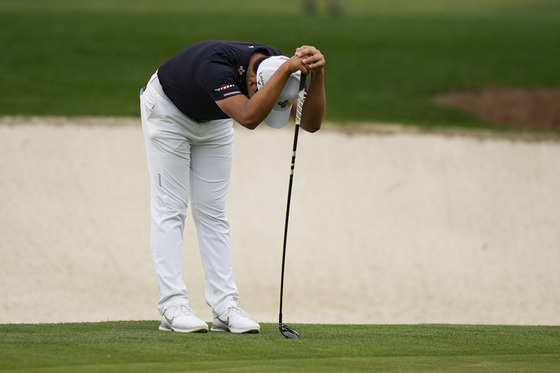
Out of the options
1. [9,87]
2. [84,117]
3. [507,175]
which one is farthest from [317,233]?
[9,87]

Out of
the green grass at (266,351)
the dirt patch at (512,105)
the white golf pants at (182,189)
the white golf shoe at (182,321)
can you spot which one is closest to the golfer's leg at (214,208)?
the white golf pants at (182,189)

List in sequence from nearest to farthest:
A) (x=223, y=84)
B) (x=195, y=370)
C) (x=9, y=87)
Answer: (x=195, y=370) → (x=223, y=84) → (x=9, y=87)

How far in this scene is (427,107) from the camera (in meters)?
14.4

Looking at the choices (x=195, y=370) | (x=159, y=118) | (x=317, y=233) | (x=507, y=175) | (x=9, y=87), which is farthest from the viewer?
(x=9, y=87)

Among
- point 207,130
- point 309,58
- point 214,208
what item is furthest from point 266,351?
point 309,58

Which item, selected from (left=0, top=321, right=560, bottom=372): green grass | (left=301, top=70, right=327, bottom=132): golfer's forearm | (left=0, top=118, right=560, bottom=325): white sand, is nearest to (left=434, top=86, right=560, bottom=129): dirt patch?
(left=0, top=118, right=560, bottom=325): white sand

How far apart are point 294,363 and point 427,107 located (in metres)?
11.2

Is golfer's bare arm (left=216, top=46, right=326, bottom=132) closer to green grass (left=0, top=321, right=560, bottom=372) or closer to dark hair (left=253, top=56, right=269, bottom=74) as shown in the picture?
dark hair (left=253, top=56, right=269, bottom=74)

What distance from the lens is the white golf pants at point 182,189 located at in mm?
4422

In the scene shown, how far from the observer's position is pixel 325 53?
17.5 metres

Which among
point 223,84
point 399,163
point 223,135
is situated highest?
point 223,84

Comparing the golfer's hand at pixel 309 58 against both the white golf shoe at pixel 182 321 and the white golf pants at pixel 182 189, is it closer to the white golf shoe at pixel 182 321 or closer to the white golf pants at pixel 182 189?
the white golf pants at pixel 182 189

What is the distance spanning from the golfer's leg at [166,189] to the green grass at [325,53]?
820 cm

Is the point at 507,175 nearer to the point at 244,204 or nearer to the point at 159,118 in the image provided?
the point at 244,204
